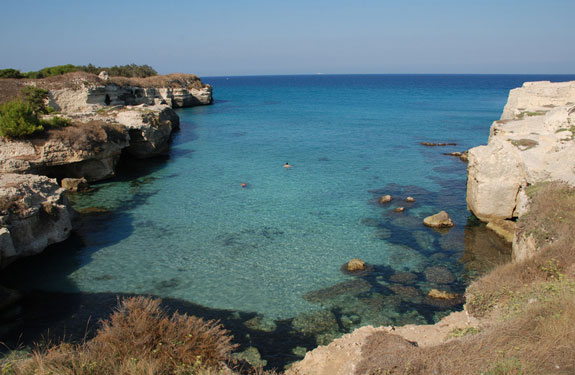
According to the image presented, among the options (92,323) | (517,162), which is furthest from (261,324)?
(517,162)

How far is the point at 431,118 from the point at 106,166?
4217 cm

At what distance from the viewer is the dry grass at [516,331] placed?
5797mm

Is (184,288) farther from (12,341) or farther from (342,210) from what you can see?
(342,210)

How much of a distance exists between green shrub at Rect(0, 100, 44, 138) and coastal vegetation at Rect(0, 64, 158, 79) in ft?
66.3

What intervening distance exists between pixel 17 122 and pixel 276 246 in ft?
52.5

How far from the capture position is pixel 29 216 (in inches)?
549

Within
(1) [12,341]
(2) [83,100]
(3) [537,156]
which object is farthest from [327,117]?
(1) [12,341]

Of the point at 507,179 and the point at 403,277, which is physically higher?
the point at 507,179

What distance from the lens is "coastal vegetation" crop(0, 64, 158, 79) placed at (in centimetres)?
3800

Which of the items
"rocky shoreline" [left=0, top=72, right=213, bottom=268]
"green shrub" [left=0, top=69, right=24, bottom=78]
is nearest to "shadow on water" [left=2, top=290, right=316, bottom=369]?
"rocky shoreline" [left=0, top=72, right=213, bottom=268]

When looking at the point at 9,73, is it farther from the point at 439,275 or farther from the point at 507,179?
the point at 507,179

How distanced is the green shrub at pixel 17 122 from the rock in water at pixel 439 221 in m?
20.9

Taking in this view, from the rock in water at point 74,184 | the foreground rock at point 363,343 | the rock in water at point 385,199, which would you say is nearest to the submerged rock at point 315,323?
the foreground rock at point 363,343

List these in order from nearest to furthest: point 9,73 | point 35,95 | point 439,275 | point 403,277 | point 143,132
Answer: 1. point 403,277
2. point 439,275
3. point 143,132
4. point 35,95
5. point 9,73
